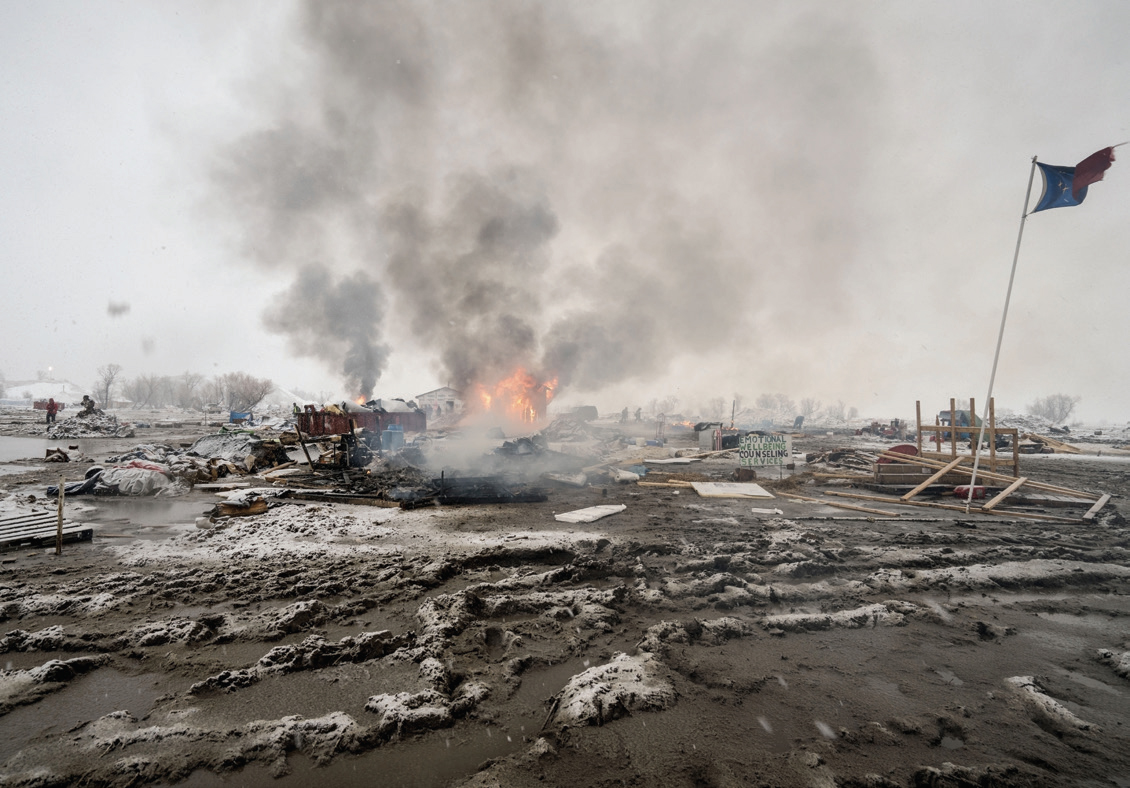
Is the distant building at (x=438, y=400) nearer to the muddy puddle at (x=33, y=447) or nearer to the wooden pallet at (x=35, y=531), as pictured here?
the muddy puddle at (x=33, y=447)

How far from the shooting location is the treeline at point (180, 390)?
91.8 meters

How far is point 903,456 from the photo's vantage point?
13.0 m

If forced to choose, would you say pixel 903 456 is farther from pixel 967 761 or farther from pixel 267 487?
pixel 267 487

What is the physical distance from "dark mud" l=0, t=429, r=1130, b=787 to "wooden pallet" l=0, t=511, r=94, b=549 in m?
0.59

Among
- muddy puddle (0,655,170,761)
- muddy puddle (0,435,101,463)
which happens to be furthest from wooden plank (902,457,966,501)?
muddy puddle (0,435,101,463)

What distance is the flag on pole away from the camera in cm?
845

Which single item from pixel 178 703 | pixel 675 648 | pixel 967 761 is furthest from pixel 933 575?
pixel 178 703

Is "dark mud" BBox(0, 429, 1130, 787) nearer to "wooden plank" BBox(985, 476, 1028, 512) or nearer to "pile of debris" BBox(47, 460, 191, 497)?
"wooden plank" BBox(985, 476, 1028, 512)

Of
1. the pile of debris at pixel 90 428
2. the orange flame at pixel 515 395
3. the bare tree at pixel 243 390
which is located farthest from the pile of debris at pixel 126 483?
the bare tree at pixel 243 390

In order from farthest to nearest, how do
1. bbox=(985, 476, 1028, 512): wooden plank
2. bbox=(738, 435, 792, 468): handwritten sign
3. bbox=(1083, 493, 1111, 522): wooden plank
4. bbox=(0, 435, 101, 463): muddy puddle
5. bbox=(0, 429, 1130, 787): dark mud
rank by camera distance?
bbox=(0, 435, 101, 463): muddy puddle → bbox=(738, 435, 792, 468): handwritten sign → bbox=(985, 476, 1028, 512): wooden plank → bbox=(1083, 493, 1111, 522): wooden plank → bbox=(0, 429, 1130, 787): dark mud

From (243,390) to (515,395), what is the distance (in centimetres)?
8056

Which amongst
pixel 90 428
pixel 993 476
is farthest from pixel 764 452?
pixel 90 428

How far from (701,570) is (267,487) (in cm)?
1236

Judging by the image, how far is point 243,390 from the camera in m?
90.8
